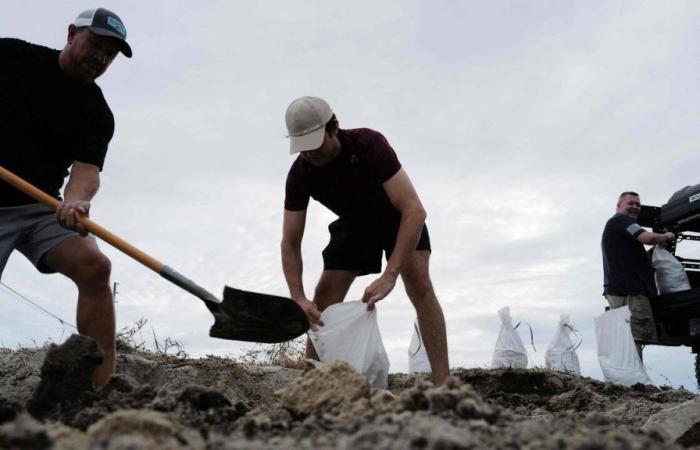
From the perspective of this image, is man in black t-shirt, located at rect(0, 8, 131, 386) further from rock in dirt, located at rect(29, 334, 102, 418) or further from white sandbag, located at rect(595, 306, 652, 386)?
white sandbag, located at rect(595, 306, 652, 386)

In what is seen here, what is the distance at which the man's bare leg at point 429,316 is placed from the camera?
424 centimetres

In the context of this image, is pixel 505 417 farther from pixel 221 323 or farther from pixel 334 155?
pixel 334 155

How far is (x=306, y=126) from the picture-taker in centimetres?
377

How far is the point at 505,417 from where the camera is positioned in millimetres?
2068

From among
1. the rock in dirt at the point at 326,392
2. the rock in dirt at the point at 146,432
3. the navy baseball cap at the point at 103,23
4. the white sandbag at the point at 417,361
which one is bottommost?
the rock in dirt at the point at 146,432

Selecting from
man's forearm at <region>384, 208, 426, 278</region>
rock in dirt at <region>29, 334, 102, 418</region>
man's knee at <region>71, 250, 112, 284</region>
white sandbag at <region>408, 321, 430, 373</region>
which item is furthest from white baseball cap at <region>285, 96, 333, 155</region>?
Result: white sandbag at <region>408, 321, 430, 373</region>

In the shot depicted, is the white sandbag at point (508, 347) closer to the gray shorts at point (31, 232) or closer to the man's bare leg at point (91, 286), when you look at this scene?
the man's bare leg at point (91, 286)

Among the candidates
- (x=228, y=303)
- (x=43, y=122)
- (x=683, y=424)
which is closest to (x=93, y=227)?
(x=43, y=122)

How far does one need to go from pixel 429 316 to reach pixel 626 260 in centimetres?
351

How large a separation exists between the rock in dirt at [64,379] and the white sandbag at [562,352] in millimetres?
5264

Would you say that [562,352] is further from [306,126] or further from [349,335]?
[306,126]

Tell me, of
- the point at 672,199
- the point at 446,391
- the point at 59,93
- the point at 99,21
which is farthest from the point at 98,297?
the point at 672,199

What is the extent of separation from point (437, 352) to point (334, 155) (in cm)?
134

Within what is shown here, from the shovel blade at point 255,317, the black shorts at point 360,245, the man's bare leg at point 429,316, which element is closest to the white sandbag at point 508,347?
the man's bare leg at point 429,316
